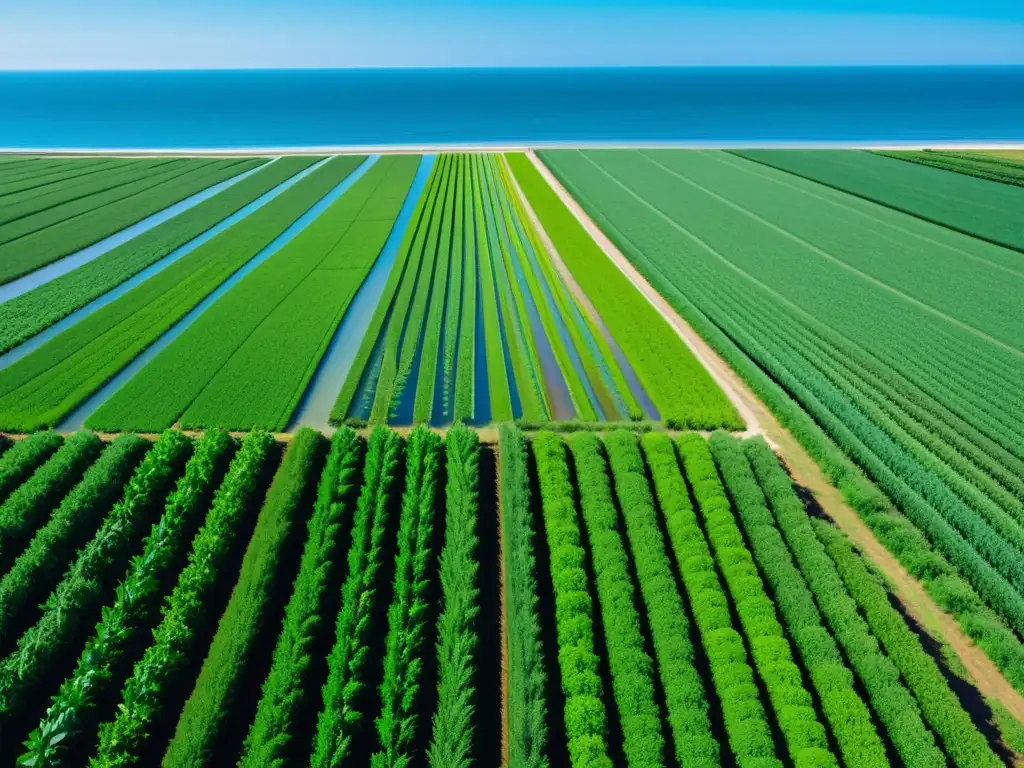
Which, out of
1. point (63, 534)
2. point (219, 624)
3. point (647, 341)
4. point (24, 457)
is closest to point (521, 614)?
point (219, 624)

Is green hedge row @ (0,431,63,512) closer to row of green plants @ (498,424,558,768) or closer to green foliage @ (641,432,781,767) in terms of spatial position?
row of green plants @ (498,424,558,768)

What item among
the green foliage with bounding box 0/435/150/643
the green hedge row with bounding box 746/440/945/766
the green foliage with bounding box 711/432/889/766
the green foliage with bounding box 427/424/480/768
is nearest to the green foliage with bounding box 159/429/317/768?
the green foliage with bounding box 0/435/150/643

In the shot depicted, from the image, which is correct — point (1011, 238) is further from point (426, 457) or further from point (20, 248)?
point (20, 248)

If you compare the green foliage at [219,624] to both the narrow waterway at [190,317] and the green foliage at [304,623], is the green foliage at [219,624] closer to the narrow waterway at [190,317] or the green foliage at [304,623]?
the green foliage at [304,623]

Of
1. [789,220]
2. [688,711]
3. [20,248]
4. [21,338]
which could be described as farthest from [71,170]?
[688,711]

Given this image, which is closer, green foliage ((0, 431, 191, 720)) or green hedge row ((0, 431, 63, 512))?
green foliage ((0, 431, 191, 720))
